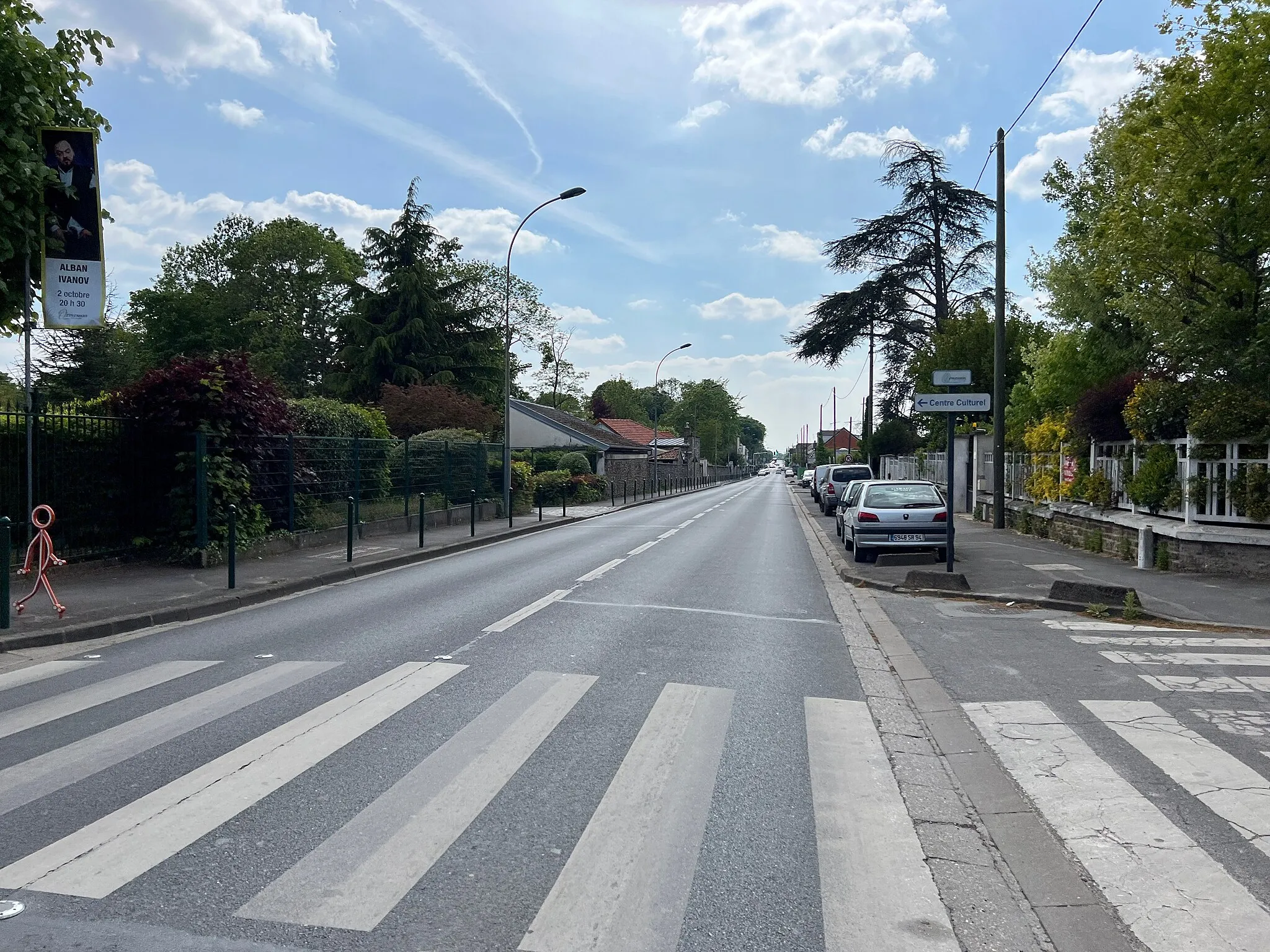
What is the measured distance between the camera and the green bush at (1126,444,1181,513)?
47.4 feet

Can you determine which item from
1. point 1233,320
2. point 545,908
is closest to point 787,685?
point 545,908

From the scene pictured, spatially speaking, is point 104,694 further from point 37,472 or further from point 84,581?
point 37,472

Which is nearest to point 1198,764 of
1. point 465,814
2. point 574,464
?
point 465,814

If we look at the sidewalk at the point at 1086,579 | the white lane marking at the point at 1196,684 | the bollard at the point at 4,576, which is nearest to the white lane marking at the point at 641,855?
the white lane marking at the point at 1196,684

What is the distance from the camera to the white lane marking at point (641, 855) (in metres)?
3.27

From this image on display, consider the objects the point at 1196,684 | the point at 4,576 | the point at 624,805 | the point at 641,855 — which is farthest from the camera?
the point at 4,576

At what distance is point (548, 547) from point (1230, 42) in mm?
14397

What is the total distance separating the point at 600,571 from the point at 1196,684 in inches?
355

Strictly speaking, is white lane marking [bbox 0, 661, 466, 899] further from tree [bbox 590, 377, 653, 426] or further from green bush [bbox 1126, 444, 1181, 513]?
tree [bbox 590, 377, 653, 426]

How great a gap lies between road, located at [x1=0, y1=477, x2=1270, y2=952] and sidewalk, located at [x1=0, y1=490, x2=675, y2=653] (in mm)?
581

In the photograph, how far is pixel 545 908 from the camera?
3.43m

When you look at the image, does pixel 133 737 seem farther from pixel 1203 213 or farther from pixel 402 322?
pixel 402 322

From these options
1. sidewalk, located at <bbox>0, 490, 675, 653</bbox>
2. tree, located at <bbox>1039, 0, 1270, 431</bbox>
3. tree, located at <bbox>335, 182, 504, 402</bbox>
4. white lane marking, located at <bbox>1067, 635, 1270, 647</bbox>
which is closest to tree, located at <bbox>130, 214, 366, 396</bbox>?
tree, located at <bbox>335, 182, 504, 402</bbox>

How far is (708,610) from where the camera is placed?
1073cm
